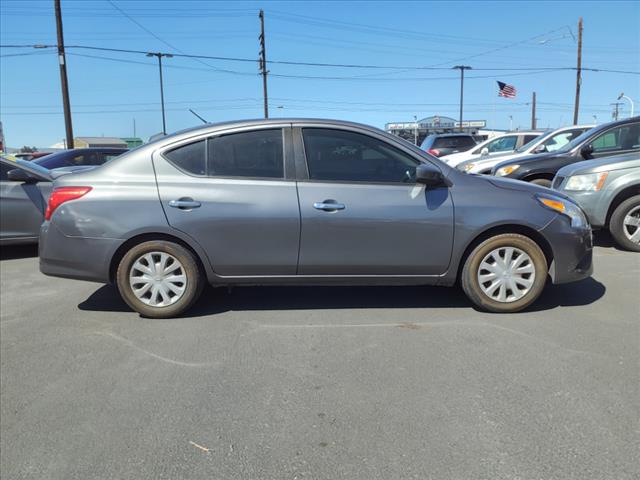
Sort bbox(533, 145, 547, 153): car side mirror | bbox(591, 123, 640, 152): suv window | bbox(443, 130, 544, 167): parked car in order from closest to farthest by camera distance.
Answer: bbox(591, 123, 640, 152): suv window → bbox(533, 145, 547, 153): car side mirror → bbox(443, 130, 544, 167): parked car

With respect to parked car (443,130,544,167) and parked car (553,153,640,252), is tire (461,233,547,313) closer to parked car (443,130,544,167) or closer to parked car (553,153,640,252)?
parked car (553,153,640,252)

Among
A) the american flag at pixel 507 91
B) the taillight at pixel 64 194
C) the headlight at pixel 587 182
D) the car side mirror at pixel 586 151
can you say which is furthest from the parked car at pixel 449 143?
the american flag at pixel 507 91

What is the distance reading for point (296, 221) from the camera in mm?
4316

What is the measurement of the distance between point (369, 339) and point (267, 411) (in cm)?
124

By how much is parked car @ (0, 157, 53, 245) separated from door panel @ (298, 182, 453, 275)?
4.82 m

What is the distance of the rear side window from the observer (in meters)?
4.43

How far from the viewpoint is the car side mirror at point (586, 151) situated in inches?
331

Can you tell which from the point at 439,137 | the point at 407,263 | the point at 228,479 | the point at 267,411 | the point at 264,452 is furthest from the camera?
the point at 439,137

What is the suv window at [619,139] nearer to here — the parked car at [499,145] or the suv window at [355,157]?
the suv window at [355,157]

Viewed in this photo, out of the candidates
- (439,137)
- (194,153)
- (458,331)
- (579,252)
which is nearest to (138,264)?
(194,153)

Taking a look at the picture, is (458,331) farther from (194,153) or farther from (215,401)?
(194,153)

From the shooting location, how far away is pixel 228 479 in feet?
7.87

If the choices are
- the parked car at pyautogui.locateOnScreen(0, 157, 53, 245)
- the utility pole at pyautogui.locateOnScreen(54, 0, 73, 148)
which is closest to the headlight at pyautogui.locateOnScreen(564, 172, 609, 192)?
the parked car at pyautogui.locateOnScreen(0, 157, 53, 245)

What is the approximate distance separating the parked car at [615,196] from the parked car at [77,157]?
29.3ft
